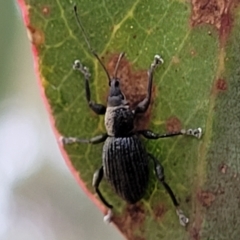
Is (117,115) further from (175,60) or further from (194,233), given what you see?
(194,233)

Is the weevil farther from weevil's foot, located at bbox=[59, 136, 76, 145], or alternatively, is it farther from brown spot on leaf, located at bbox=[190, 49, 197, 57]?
brown spot on leaf, located at bbox=[190, 49, 197, 57]

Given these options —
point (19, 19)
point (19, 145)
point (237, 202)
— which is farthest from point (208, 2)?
point (19, 145)

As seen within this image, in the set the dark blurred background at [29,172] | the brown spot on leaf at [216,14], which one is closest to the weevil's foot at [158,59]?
the brown spot on leaf at [216,14]

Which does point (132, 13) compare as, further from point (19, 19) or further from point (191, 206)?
point (19, 19)

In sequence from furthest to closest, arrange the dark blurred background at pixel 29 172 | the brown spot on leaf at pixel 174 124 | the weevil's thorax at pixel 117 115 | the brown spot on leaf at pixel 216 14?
the dark blurred background at pixel 29 172, the weevil's thorax at pixel 117 115, the brown spot on leaf at pixel 174 124, the brown spot on leaf at pixel 216 14

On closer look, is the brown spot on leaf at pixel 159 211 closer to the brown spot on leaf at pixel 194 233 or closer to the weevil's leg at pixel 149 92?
the brown spot on leaf at pixel 194 233

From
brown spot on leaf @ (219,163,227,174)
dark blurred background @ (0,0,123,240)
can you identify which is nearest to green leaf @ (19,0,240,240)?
brown spot on leaf @ (219,163,227,174)
